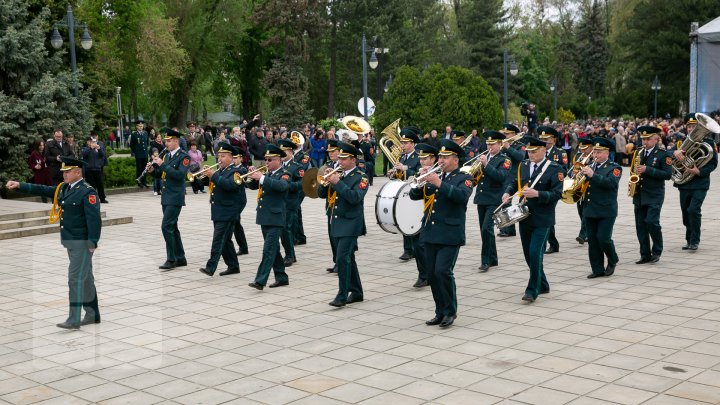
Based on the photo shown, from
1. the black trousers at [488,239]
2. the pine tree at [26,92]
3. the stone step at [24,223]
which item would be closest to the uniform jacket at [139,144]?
the pine tree at [26,92]

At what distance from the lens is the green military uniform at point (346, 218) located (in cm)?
1009

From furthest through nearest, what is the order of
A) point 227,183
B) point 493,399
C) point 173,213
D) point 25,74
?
point 25,74 → point 173,213 → point 227,183 → point 493,399

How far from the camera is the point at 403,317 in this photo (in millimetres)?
9719

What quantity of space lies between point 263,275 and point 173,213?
8.38 feet

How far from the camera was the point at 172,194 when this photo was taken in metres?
12.9

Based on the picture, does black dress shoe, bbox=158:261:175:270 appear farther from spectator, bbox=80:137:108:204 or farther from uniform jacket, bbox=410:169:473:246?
spectator, bbox=80:137:108:204

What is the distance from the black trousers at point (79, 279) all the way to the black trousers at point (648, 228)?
7.72 meters

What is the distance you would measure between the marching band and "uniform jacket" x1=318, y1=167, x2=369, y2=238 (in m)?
0.01

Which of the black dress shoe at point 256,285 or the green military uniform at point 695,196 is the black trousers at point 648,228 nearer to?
the green military uniform at point 695,196

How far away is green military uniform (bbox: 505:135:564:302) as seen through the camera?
10.1 metres

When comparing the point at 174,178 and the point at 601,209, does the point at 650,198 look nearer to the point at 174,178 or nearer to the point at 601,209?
the point at 601,209

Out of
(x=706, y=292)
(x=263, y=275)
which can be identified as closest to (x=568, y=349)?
(x=706, y=292)

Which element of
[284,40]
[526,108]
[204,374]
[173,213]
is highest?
[284,40]

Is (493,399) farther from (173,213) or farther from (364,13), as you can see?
(364,13)
